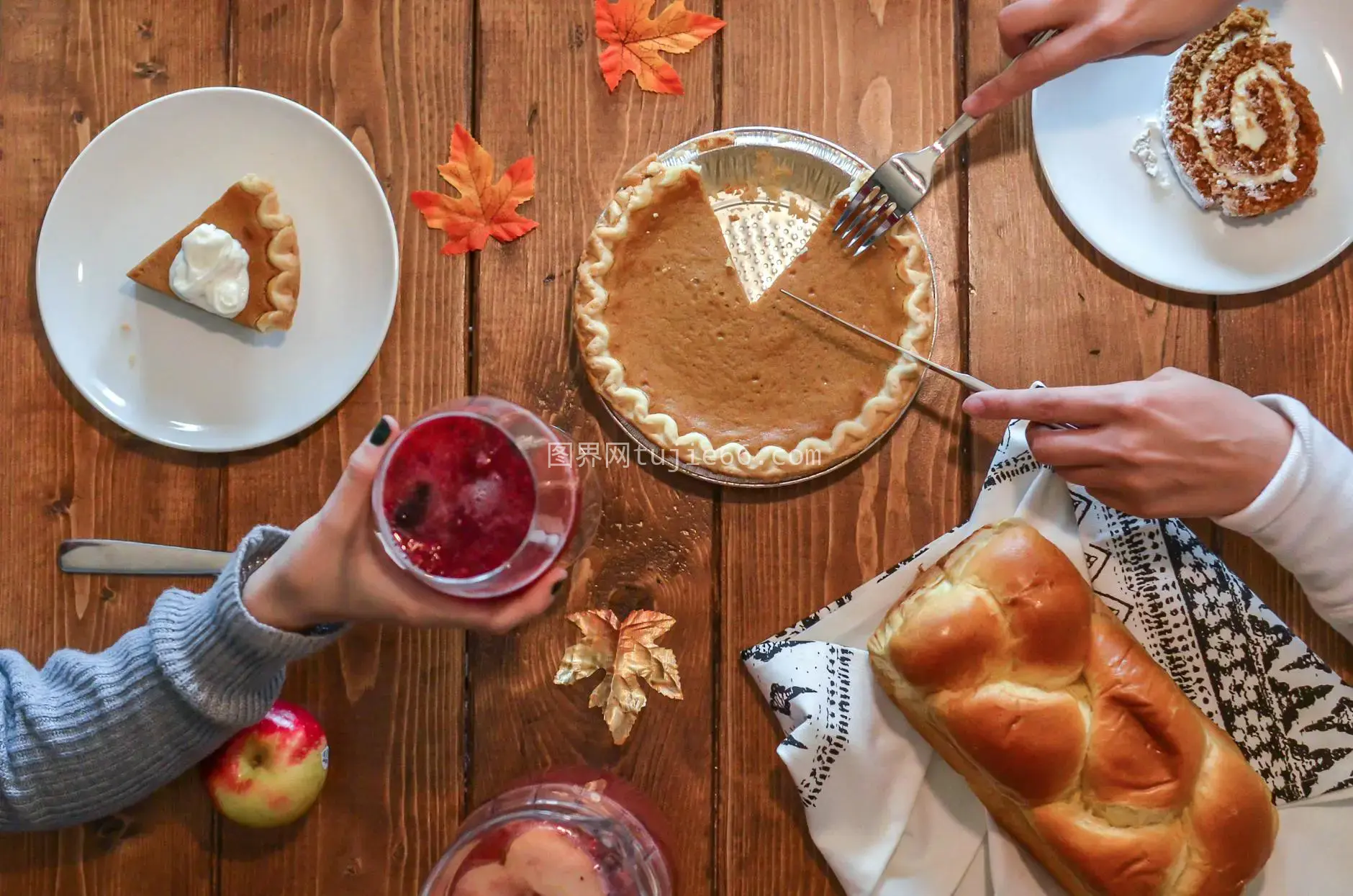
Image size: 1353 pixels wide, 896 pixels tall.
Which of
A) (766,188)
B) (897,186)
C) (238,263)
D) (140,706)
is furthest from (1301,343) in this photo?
(140,706)

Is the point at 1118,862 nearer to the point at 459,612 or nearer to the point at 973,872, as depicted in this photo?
the point at 973,872

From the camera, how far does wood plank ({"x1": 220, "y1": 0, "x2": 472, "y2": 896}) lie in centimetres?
152

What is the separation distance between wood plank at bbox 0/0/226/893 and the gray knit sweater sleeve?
157 mm

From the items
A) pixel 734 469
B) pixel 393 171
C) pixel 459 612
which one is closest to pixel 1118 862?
pixel 734 469

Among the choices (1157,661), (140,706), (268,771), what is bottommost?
(268,771)

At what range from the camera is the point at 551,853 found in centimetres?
126

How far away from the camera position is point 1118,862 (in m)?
1.30

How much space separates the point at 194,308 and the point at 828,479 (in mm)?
1046

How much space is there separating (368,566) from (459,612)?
0.41ft

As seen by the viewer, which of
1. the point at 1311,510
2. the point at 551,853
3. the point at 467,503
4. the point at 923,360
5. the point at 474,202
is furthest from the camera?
the point at 474,202

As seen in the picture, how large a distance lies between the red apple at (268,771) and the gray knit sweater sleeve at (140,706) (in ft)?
0.24

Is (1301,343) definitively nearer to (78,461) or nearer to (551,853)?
(551,853)

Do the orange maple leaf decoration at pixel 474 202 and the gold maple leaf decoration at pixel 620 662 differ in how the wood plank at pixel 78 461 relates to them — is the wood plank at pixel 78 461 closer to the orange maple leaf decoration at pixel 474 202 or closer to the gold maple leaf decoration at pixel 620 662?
the orange maple leaf decoration at pixel 474 202

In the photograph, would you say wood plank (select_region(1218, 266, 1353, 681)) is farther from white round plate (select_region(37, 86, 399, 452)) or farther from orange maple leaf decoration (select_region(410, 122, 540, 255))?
white round plate (select_region(37, 86, 399, 452))
